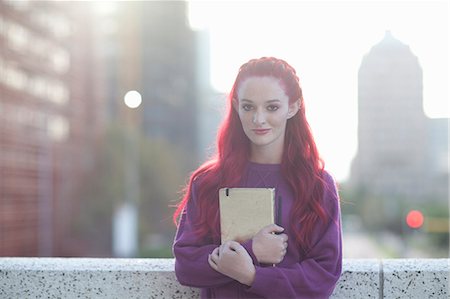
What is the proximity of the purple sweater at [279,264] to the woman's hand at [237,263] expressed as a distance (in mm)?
34

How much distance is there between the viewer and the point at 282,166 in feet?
9.86

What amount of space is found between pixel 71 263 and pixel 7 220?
114ft

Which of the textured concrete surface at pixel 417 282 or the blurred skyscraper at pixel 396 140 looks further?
the blurred skyscraper at pixel 396 140

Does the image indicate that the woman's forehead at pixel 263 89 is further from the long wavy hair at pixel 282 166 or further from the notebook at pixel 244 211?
the notebook at pixel 244 211

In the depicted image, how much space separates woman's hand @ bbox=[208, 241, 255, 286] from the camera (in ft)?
8.99

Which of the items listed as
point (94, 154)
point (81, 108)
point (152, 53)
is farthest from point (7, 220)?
point (152, 53)

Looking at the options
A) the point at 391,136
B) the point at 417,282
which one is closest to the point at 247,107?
the point at 417,282

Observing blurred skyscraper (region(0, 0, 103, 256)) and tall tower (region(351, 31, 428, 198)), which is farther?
tall tower (region(351, 31, 428, 198))

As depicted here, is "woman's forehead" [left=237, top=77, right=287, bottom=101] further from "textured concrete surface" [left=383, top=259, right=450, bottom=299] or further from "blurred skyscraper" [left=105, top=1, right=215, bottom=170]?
"blurred skyscraper" [left=105, top=1, right=215, bottom=170]

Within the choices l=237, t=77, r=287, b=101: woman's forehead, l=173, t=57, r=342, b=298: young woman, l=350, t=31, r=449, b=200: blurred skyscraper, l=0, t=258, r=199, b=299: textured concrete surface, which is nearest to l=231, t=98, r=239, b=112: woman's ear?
l=173, t=57, r=342, b=298: young woman

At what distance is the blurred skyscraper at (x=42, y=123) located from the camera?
36531 mm

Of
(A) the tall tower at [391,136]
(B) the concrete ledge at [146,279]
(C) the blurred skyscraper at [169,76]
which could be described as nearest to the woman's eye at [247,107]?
(B) the concrete ledge at [146,279]

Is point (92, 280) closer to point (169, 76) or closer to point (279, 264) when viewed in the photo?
point (279, 264)

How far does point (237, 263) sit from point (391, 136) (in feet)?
368
